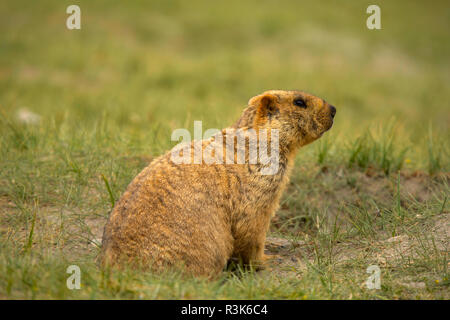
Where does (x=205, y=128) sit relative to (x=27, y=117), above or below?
below

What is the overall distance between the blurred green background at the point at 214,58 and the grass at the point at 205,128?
6cm

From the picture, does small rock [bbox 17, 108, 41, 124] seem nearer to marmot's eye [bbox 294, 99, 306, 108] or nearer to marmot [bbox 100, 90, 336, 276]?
marmot [bbox 100, 90, 336, 276]

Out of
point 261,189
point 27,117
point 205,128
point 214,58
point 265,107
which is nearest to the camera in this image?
point 261,189

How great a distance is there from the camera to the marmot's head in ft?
14.3

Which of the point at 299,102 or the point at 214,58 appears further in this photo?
the point at 214,58

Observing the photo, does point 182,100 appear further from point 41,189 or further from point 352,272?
point 352,272

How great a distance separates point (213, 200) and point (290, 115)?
1026mm

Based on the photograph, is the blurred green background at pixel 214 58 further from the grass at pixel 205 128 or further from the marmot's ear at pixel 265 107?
the marmot's ear at pixel 265 107

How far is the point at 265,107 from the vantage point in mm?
4359

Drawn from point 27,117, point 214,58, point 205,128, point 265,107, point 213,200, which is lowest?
point 213,200

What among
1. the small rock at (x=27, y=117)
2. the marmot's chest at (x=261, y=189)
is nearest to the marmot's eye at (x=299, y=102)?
the marmot's chest at (x=261, y=189)

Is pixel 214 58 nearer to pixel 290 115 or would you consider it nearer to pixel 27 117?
pixel 27 117

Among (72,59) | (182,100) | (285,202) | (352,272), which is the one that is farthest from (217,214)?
(72,59)

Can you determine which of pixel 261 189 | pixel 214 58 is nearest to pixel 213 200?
pixel 261 189
